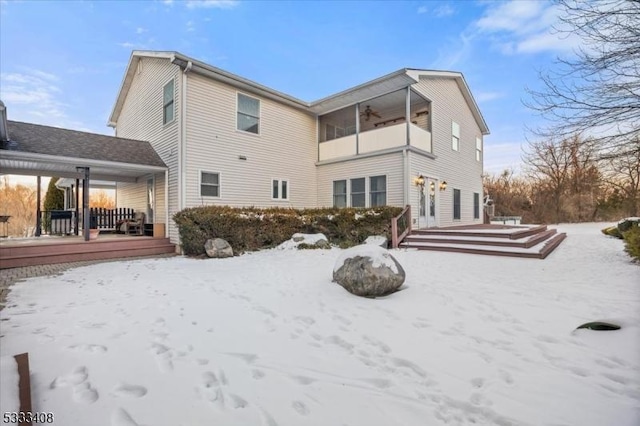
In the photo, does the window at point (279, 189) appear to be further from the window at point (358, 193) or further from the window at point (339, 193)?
the window at point (358, 193)

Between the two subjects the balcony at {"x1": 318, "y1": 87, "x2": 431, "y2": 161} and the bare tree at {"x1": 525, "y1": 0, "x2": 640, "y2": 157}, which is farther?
the balcony at {"x1": 318, "y1": 87, "x2": 431, "y2": 161}

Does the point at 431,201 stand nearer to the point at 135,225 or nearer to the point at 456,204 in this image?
the point at 456,204

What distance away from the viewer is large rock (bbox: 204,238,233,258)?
8.73 meters

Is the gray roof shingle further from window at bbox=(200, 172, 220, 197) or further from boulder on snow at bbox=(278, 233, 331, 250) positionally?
boulder on snow at bbox=(278, 233, 331, 250)

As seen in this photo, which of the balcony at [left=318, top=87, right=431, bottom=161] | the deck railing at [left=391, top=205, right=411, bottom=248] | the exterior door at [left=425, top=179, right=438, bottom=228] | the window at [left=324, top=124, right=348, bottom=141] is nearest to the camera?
the deck railing at [left=391, top=205, right=411, bottom=248]

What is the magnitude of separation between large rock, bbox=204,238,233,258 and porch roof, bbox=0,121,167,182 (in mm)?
3565

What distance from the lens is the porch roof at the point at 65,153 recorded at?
8.06 meters

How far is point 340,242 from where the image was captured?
10828mm

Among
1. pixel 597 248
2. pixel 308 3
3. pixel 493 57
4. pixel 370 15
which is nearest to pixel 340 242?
pixel 597 248

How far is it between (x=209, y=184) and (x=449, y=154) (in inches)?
435

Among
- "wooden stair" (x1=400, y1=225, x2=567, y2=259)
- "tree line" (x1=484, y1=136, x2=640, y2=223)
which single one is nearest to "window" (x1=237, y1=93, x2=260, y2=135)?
"wooden stair" (x1=400, y1=225, x2=567, y2=259)

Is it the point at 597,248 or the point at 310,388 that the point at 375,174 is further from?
the point at 310,388

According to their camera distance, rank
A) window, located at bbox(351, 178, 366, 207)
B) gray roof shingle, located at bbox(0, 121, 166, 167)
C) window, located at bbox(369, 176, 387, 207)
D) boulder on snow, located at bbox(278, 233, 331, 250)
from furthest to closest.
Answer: window, located at bbox(351, 178, 366, 207), window, located at bbox(369, 176, 387, 207), boulder on snow, located at bbox(278, 233, 331, 250), gray roof shingle, located at bbox(0, 121, 166, 167)

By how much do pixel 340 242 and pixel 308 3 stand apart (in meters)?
12.2
